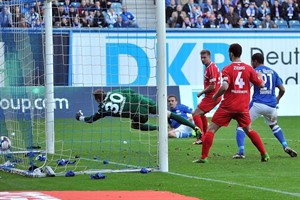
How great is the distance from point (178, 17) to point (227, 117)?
21.1 meters

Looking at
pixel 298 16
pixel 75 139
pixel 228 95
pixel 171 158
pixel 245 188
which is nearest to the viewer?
→ pixel 245 188

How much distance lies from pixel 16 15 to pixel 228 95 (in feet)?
14.8

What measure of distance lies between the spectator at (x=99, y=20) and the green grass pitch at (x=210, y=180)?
1138 cm

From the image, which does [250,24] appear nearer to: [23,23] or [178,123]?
[178,123]

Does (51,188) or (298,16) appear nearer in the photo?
(51,188)

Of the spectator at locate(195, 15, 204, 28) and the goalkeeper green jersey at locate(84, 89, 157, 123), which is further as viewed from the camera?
the spectator at locate(195, 15, 204, 28)

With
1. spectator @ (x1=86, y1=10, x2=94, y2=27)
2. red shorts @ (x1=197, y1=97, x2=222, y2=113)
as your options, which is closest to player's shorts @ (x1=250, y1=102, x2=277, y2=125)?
red shorts @ (x1=197, y1=97, x2=222, y2=113)

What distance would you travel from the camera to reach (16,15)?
1745 cm

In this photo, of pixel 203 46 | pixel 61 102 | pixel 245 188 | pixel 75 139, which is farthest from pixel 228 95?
pixel 203 46

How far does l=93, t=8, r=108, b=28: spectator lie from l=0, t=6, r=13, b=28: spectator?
10771 mm

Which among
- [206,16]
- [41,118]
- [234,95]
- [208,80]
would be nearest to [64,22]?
[208,80]

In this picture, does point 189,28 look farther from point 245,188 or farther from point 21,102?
point 245,188

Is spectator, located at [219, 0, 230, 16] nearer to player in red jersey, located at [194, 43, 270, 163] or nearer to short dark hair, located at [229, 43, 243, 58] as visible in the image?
player in red jersey, located at [194, 43, 270, 163]

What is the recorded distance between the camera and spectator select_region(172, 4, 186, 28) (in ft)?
120
